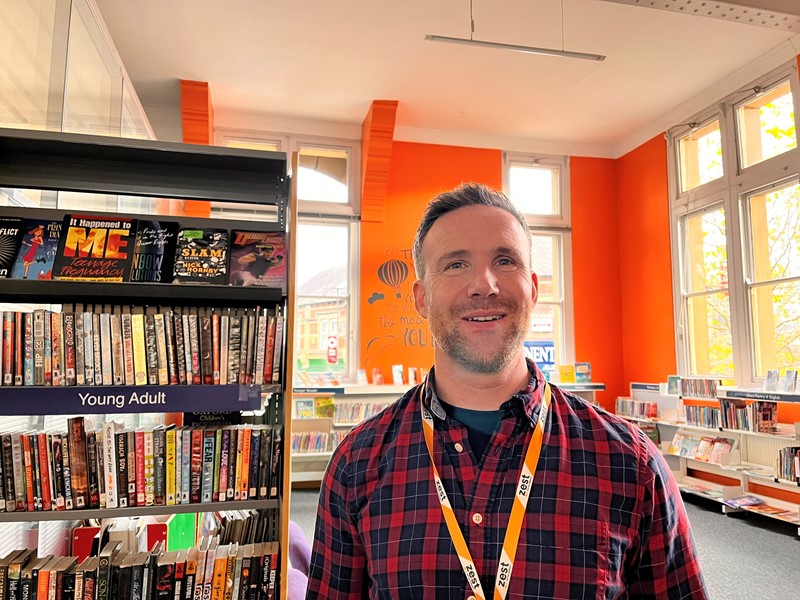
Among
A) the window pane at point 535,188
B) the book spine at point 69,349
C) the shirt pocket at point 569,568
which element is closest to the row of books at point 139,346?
the book spine at point 69,349

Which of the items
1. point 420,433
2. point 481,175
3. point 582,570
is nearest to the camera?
point 582,570

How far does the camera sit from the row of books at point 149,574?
1.89 m

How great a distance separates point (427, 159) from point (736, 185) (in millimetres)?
3597

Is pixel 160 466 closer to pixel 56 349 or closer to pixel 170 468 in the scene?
pixel 170 468

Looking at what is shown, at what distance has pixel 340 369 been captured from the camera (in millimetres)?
6953

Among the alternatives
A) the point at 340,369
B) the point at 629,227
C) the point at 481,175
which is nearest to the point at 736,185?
the point at 629,227

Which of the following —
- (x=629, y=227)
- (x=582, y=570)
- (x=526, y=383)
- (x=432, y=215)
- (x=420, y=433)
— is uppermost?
(x=629, y=227)

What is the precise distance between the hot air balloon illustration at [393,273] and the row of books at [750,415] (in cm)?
378

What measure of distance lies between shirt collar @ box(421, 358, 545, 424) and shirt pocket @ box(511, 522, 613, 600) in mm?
227

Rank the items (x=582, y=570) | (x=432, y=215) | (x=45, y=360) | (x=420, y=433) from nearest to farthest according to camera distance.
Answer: (x=582, y=570) → (x=420, y=433) → (x=432, y=215) → (x=45, y=360)

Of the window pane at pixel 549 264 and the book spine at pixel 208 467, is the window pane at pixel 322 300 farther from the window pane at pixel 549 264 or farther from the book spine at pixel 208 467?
the book spine at pixel 208 467

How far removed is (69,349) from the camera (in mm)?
1979

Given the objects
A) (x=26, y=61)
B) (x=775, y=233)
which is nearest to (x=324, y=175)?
(x=26, y=61)

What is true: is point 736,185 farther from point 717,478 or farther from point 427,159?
point 427,159
